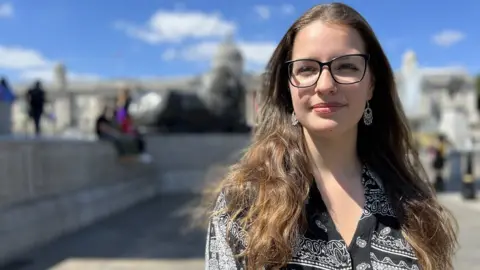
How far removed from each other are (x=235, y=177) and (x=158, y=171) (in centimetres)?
1404

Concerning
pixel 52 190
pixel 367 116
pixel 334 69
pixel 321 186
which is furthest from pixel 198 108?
pixel 334 69

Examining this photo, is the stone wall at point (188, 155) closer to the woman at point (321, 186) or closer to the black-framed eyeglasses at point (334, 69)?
the woman at point (321, 186)

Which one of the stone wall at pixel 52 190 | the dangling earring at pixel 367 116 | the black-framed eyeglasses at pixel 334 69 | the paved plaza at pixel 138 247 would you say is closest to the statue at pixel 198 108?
the stone wall at pixel 52 190

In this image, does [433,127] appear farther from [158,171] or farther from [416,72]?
[158,171]

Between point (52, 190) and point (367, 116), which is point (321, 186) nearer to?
point (367, 116)

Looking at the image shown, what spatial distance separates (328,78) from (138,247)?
20.7ft

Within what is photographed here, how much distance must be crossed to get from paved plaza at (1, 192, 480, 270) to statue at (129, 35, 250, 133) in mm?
5703

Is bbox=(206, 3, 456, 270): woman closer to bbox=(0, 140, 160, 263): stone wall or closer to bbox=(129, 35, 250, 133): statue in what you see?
bbox=(0, 140, 160, 263): stone wall

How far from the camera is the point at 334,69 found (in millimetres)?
1655

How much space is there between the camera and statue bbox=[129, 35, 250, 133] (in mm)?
16141

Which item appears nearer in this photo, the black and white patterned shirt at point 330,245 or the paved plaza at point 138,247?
the black and white patterned shirt at point 330,245

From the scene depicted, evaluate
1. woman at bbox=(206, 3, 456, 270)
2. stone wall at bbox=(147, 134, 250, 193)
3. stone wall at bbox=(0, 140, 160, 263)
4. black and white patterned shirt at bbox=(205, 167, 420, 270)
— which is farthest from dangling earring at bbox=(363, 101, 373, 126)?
stone wall at bbox=(147, 134, 250, 193)

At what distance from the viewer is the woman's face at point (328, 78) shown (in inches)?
65.1

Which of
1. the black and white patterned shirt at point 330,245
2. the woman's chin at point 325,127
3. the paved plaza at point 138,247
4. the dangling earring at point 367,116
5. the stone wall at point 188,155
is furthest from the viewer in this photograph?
the stone wall at point 188,155
